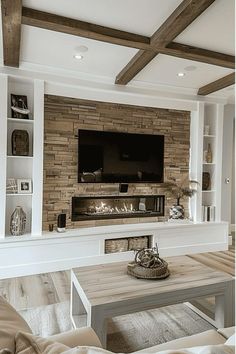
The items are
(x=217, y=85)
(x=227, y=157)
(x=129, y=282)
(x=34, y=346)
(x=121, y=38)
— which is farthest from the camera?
(x=227, y=157)

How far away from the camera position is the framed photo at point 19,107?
11.3 feet

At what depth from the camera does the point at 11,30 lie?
2443 mm

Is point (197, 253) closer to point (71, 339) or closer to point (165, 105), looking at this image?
point (165, 105)

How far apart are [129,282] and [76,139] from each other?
8.26ft

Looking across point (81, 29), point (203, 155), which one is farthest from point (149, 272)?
point (203, 155)

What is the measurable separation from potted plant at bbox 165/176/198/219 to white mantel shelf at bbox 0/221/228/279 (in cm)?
17

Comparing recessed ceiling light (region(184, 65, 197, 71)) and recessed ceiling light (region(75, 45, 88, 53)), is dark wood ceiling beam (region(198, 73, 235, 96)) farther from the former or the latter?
recessed ceiling light (region(75, 45, 88, 53))

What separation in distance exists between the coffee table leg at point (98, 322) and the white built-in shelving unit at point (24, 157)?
1968mm

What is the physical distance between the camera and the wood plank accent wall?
388 cm

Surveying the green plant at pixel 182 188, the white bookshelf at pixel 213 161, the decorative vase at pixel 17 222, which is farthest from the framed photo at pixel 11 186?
the white bookshelf at pixel 213 161

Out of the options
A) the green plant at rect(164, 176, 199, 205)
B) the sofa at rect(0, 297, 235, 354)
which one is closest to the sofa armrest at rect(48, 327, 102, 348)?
the sofa at rect(0, 297, 235, 354)

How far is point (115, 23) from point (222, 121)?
2.92 metres

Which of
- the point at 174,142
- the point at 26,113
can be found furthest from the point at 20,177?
the point at 174,142

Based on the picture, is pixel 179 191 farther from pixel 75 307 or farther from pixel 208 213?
pixel 75 307
